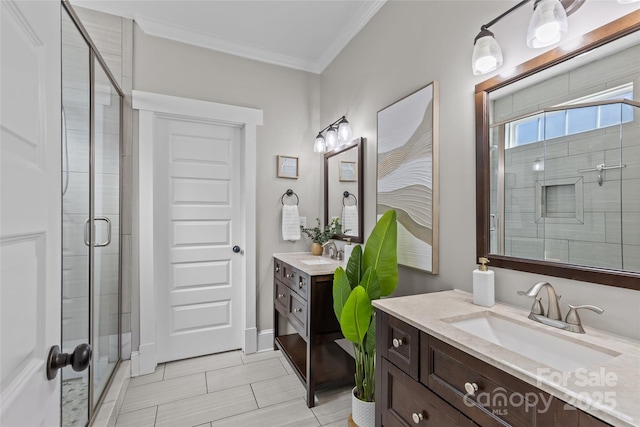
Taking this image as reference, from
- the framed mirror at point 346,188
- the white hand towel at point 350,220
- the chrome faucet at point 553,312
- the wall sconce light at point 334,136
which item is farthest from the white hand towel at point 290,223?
the chrome faucet at point 553,312

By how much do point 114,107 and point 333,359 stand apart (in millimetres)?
2515

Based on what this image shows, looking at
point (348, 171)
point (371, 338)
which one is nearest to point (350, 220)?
point (348, 171)

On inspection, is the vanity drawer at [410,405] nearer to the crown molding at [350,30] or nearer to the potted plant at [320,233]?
the potted plant at [320,233]

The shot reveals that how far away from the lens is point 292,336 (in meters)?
2.84

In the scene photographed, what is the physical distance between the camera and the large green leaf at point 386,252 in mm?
1583

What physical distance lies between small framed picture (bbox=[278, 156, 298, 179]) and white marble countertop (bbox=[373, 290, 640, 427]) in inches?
75.7

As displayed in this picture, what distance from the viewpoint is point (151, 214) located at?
2441 millimetres

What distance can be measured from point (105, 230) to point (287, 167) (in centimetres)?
156

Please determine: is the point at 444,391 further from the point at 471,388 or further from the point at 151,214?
the point at 151,214

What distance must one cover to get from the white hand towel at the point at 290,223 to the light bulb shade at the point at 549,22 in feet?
7.19
